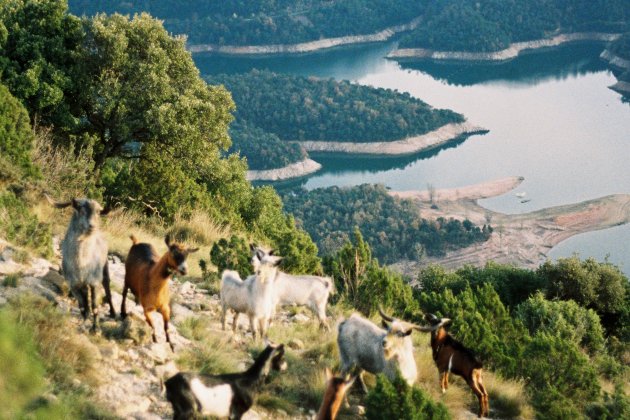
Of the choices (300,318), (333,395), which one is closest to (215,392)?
(333,395)

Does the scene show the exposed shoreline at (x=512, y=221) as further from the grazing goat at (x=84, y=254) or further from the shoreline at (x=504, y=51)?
the shoreline at (x=504, y=51)

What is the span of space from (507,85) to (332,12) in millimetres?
64417

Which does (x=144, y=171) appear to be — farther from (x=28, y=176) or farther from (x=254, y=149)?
(x=254, y=149)

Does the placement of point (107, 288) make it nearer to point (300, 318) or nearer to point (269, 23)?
point (300, 318)

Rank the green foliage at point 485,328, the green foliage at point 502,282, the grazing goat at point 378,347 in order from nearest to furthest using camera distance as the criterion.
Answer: the grazing goat at point 378,347 < the green foliage at point 485,328 < the green foliage at point 502,282

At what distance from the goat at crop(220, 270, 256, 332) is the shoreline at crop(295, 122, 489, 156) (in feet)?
376

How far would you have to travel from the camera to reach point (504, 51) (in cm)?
17038

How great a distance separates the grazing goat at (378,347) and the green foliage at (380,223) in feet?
227

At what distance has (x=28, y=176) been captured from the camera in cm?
1445

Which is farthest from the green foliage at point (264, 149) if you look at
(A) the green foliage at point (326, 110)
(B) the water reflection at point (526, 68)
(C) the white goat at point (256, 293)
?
(C) the white goat at point (256, 293)

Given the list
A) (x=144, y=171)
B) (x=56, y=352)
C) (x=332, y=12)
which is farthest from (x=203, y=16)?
(x=56, y=352)

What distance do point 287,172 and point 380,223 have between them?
87.8 feet

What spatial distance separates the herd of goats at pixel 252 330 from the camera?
6.95 m

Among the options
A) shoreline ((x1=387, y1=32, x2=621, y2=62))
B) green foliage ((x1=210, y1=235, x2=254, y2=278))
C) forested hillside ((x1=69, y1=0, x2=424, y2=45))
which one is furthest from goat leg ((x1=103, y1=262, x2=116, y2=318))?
forested hillside ((x1=69, y1=0, x2=424, y2=45))
